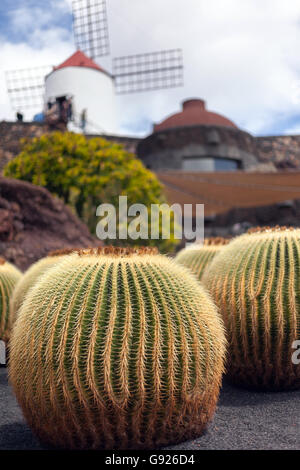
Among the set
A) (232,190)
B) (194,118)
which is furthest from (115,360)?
(194,118)

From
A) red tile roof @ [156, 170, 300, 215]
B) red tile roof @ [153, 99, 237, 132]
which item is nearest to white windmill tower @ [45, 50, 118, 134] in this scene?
red tile roof @ [153, 99, 237, 132]

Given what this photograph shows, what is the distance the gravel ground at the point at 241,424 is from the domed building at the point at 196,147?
70.3 feet

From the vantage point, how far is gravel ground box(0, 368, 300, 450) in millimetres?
2592

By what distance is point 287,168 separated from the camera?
25.3 m

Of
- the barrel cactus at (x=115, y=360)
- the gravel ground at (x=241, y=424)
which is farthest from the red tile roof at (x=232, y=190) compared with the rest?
the barrel cactus at (x=115, y=360)

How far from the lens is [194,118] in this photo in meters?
26.5

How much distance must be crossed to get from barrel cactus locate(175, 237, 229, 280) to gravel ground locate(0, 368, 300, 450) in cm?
157

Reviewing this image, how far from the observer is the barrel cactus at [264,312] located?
3.53 m

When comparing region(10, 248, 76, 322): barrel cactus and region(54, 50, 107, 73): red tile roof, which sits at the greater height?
region(54, 50, 107, 73): red tile roof

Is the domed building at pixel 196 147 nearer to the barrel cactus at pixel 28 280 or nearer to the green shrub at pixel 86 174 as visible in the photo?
the green shrub at pixel 86 174

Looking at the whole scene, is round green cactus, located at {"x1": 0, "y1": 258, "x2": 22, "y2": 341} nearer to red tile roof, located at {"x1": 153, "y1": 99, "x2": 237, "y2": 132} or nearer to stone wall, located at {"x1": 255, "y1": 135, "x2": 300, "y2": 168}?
red tile roof, located at {"x1": 153, "y1": 99, "x2": 237, "y2": 132}

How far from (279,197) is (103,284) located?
14.6 metres
